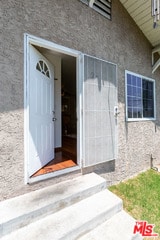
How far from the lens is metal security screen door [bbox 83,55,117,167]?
373 cm

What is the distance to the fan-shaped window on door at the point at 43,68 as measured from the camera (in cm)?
361

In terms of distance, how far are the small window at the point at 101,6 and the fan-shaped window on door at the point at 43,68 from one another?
5.91ft

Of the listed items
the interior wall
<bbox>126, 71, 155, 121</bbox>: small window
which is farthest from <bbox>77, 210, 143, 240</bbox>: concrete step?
the interior wall

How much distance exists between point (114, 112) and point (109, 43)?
1.91m

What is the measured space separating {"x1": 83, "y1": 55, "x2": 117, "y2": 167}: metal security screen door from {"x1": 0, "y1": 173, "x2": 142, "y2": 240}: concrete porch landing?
34.0 inches

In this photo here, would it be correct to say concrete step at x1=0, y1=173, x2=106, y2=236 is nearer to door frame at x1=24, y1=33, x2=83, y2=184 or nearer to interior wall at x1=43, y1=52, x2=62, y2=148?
door frame at x1=24, y1=33, x2=83, y2=184

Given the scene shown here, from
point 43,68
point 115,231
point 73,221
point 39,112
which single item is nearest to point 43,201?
point 73,221

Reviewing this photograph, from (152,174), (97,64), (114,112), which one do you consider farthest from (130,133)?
(97,64)

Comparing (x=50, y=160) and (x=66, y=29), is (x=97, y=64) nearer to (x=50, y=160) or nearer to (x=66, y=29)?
(x=66, y=29)

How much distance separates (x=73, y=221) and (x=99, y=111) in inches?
93.5

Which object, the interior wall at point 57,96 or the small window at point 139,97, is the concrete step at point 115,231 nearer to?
the small window at point 139,97

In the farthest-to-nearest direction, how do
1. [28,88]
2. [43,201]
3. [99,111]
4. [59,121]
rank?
[59,121] < [99,111] < [28,88] < [43,201]

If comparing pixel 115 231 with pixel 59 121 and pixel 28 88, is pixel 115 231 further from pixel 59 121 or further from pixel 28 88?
pixel 59 121

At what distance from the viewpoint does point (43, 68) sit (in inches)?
151
